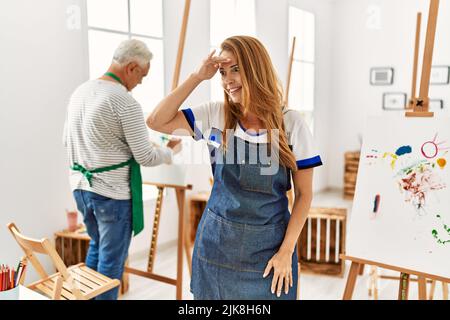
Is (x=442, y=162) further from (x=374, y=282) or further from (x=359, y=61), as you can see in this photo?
(x=359, y=61)

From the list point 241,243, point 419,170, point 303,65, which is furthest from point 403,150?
point 303,65

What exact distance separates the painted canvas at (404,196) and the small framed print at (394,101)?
461 centimetres

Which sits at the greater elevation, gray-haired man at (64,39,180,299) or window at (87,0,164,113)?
window at (87,0,164,113)

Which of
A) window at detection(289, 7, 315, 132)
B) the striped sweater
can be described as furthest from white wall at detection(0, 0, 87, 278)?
window at detection(289, 7, 315, 132)

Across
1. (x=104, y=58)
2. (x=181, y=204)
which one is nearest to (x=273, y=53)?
(x=104, y=58)

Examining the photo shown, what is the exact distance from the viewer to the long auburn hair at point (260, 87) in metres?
1.51

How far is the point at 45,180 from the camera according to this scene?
2.61m

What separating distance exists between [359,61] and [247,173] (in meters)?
5.48

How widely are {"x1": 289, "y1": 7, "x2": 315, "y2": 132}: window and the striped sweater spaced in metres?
→ 2.32

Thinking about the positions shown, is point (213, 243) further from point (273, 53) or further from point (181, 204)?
point (273, 53)

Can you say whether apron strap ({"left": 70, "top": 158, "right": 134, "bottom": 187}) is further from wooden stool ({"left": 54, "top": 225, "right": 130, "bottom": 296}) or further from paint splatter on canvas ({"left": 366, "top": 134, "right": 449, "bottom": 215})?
paint splatter on canvas ({"left": 366, "top": 134, "right": 449, "bottom": 215})

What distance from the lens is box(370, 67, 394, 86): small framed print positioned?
6180 millimetres

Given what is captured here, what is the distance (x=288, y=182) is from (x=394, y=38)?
5.18 metres

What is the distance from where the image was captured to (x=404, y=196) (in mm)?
1838
